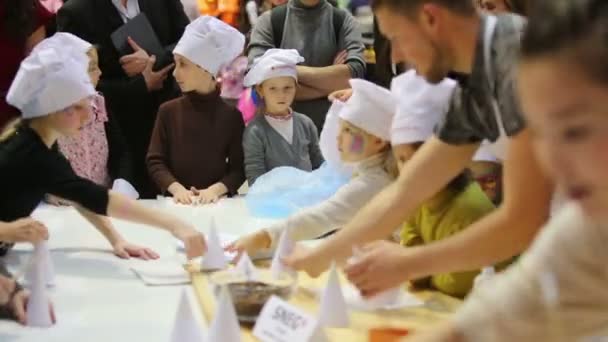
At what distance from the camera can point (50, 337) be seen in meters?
1.45

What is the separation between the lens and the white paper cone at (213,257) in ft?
5.82

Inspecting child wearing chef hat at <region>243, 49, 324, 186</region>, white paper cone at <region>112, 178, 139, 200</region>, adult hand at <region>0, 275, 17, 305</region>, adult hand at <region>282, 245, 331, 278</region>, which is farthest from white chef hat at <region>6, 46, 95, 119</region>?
child wearing chef hat at <region>243, 49, 324, 186</region>

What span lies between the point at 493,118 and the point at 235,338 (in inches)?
19.0

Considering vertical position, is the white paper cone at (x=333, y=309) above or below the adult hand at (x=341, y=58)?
above

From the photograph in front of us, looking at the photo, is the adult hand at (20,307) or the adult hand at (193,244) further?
the adult hand at (193,244)

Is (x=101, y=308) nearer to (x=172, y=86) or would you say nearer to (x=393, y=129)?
(x=393, y=129)

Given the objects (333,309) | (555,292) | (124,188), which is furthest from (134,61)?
(555,292)

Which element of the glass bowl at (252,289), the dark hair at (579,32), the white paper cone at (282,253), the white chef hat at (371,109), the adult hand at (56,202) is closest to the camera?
the dark hair at (579,32)

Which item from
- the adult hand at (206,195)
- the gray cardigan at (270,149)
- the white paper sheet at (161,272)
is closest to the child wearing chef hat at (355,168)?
the white paper sheet at (161,272)

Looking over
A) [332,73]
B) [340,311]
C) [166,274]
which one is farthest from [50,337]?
[332,73]

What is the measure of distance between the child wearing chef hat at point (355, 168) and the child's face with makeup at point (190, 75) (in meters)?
1.01

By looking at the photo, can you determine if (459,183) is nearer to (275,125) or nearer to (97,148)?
(275,125)

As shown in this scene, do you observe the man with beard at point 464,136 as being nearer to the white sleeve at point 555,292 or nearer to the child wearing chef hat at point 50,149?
the white sleeve at point 555,292

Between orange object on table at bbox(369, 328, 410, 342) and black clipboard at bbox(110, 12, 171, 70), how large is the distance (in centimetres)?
183
